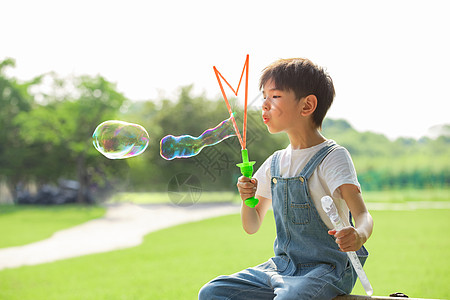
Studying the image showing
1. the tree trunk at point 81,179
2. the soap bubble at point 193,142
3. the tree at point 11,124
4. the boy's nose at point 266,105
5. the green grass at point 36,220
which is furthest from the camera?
the tree at point 11,124

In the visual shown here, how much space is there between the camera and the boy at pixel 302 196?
1.04 m

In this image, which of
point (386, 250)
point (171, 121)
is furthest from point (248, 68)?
point (171, 121)

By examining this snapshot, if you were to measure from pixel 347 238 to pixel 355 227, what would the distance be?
3.9 inches

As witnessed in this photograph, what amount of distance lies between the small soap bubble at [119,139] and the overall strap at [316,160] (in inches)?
24.8

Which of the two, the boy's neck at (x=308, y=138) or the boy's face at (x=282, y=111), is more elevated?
the boy's face at (x=282, y=111)

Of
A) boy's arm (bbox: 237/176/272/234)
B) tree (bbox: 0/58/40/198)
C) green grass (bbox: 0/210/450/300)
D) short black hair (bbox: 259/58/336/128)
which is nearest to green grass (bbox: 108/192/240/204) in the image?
tree (bbox: 0/58/40/198)

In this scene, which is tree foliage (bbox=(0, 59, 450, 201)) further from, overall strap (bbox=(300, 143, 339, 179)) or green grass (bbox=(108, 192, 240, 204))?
overall strap (bbox=(300, 143, 339, 179))

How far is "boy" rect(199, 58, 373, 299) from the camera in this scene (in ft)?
3.40

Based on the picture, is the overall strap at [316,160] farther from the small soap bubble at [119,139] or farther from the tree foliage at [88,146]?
the tree foliage at [88,146]

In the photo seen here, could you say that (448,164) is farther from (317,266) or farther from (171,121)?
(317,266)

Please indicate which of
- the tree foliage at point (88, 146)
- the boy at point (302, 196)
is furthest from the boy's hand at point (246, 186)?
the tree foliage at point (88, 146)

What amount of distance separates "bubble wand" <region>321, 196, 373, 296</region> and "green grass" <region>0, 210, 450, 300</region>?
3.05 m

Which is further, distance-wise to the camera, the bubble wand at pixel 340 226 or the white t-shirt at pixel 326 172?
the white t-shirt at pixel 326 172

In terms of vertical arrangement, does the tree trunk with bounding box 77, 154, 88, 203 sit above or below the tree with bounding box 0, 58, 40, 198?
below
